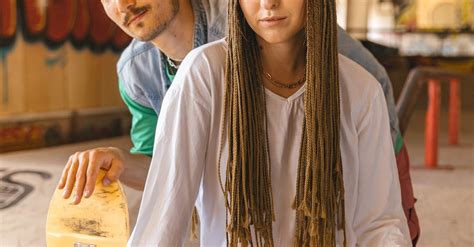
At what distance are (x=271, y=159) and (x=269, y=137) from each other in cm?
5

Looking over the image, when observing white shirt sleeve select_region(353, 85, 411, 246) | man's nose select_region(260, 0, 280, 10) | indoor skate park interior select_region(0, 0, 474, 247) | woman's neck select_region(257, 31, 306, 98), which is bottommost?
indoor skate park interior select_region(0, 0, 474, 247)

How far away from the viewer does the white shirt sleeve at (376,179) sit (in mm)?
1535

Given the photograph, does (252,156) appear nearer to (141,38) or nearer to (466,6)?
(141,38)

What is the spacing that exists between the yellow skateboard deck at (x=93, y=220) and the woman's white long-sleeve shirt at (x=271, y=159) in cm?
25

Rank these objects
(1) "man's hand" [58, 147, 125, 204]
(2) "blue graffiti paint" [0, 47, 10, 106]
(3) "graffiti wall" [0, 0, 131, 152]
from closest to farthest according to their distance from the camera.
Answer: (1) "man's hand" [58, 147, 125, 204] < (2) "blue graffiti paint" [0, 47, 10, 106] < (3) "graffiti wall" [0, 0, 131, 152]

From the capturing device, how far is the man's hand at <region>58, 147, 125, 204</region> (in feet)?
5.42

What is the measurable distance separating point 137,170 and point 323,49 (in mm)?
684

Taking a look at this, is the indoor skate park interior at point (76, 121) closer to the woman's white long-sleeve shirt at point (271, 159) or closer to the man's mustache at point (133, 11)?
the man's mustache at point (133, 11)

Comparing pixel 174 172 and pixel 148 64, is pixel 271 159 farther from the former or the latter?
pixel 148 64

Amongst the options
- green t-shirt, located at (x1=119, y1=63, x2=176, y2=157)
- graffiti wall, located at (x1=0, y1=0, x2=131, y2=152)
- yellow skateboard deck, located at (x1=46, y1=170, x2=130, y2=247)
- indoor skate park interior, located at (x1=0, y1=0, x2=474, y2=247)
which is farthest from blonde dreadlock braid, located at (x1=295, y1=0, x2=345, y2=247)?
graffiti wall, located at (x1=0, y1=0, x2=131, y2=152)

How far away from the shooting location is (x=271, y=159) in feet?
4.91

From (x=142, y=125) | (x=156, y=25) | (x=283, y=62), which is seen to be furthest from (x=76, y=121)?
(x=283, y=62)

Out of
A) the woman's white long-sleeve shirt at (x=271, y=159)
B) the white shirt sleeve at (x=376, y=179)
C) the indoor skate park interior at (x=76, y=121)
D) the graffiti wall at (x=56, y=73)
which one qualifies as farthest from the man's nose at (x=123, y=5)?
the graffiti wall at (x=56, y=73)

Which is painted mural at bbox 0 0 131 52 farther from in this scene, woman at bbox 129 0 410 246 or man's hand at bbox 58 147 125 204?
woman at bbox 129 0 410 246
